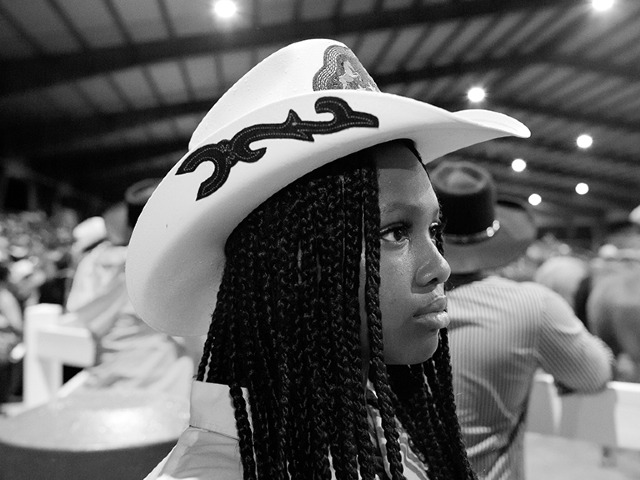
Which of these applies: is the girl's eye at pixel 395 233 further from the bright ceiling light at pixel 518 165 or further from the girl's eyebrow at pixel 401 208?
the bright ceiling light at pixel 518 165

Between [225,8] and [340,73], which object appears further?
[225,8]

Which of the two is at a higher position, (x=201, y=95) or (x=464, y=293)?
(x=201, y=95)

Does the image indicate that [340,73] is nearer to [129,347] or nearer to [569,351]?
[569,351]

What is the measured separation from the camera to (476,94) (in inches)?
68.4

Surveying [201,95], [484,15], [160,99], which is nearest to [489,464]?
[484,15]

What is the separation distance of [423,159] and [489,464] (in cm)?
84

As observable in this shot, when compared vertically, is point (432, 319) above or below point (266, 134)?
below

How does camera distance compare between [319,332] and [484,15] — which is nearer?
[319,332]

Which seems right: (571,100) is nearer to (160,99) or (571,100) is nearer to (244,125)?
(244,125)

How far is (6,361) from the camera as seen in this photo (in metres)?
3.51

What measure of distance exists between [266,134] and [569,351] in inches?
39.4

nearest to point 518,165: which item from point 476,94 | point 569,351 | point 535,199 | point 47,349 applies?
point 535,199

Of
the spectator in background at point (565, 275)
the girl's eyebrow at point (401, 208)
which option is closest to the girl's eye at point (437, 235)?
the girl's eyebrow at point (401, 208)

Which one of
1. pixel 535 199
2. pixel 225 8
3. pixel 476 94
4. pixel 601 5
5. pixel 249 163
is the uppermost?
pixel 225 8
